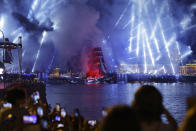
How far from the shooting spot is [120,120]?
5.90ft

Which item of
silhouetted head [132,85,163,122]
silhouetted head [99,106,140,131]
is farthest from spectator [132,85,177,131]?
silhouetted head [99,106,140,131]

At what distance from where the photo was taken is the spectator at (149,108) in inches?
102

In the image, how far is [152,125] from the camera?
8.64 ft

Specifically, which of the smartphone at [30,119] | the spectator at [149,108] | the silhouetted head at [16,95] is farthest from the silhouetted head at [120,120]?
the silhouetted head at [16,95]

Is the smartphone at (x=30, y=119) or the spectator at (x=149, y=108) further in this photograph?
the smartphone at (x=30, y=119)

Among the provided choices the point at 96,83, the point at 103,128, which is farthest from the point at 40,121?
the point at 96,83

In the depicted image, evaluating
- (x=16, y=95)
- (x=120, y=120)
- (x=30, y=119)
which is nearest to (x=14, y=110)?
(x=16, y=95)

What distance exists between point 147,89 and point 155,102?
148 millimetres

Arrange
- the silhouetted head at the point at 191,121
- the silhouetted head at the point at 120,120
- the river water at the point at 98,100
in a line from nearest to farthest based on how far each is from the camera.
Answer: the silhouetted head at the point at 191,121
the silhouetted head at the point at 120,120
the river water at the point at 98,100

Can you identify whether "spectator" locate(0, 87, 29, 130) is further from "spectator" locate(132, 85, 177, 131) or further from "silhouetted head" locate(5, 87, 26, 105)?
"spectator" locate(132, 85, 177, 131)

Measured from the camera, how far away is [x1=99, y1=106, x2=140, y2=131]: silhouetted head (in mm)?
1793

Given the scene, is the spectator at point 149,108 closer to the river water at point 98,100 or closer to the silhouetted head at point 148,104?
the silhouetted head at point 148,104

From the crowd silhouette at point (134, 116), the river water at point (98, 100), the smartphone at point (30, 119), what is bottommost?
the river water at point (98, 100)

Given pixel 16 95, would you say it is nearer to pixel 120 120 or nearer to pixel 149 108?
pixel 149 108
